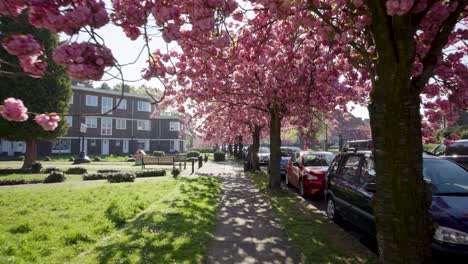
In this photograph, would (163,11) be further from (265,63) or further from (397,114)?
(265,63)

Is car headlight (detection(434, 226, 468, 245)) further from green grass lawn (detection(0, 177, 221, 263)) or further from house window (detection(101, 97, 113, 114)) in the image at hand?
house window (detection(101, 97, 113, 114))

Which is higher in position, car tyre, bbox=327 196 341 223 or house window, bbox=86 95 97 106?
house window, bbox=86 95 97 106

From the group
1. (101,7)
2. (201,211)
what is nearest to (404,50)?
(101,7)

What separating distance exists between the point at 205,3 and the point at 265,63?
24.5ft

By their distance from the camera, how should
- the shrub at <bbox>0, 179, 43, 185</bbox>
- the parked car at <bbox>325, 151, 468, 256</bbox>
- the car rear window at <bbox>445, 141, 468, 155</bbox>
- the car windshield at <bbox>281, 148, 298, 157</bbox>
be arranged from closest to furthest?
1. the parked car at <bbox>325, 151, 468, 256</bbox>
2. the car rear window at <bbox>445, 141, 468, 155</bbox>
3. the shrub at <bbox>0, 179, 43, 185</bbox>
4. the car windshield at <bbox>281, 148, 298, 157</bbox>

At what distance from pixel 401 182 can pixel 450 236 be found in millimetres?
1606

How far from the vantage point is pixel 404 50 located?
12.6ft

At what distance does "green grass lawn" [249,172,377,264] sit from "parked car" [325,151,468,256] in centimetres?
42

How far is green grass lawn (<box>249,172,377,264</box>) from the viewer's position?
227 inches

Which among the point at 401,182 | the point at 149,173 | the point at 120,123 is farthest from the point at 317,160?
the point at 120,123

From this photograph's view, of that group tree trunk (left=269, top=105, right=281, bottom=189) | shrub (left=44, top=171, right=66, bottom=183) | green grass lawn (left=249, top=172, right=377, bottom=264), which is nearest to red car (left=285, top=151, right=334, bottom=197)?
tree trunk (left=269, top=105, right=281, bottom=189)

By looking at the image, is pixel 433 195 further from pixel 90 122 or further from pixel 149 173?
pixel 90 122

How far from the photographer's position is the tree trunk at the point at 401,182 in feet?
12.5

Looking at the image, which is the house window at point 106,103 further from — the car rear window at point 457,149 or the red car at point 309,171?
the car rear window at point 457,149
